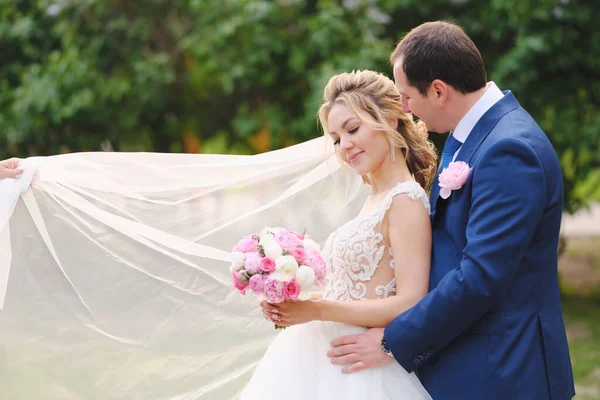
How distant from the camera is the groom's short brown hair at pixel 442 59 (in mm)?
2766

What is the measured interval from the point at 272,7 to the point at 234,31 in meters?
0.51

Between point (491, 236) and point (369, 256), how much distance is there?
0.65 m

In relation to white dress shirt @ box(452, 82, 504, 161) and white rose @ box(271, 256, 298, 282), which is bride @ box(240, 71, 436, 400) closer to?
white rose @ box(271, 256, 298, 282)

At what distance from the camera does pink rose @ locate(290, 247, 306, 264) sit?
274 centimetres

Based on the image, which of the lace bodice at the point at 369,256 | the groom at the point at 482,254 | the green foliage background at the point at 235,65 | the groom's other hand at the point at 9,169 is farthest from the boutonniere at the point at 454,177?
the green foliage background at the point at 235,65

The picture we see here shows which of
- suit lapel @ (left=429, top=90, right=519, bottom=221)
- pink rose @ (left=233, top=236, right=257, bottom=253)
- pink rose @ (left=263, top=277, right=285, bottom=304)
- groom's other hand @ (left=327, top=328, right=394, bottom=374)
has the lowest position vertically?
groom's other hand @ (left=327, top=328, right=394, bottom=374)

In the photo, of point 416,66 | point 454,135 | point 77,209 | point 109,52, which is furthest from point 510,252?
point 109,52

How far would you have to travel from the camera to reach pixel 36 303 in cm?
359

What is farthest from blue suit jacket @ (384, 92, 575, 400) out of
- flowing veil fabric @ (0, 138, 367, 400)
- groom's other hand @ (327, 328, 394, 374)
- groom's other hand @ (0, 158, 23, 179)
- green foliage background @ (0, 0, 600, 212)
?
green foliage background @ (0, 0, 600, 212)

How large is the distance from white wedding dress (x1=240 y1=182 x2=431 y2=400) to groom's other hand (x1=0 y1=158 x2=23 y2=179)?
152 centimetres

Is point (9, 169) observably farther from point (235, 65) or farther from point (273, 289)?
point (235, 65)

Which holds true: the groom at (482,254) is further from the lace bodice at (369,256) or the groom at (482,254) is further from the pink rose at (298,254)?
the pink rose at (298,254)

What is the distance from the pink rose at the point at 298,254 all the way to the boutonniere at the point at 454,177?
58 cm

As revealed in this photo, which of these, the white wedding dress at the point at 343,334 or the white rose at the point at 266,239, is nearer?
the white rose at the point at 266,239
